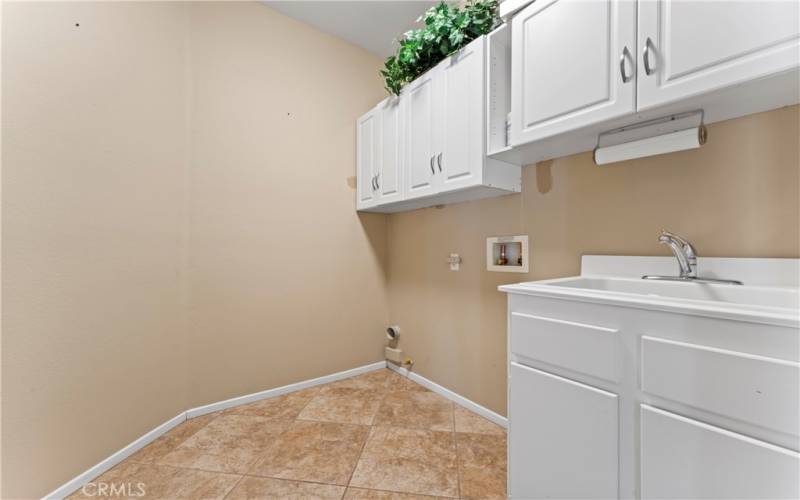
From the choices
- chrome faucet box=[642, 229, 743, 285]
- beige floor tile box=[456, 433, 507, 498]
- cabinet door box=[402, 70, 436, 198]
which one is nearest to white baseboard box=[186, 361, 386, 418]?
beige floor tile box=[456, 433, 507, 498]

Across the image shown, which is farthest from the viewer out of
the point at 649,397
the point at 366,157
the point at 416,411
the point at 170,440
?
the point at 366,157

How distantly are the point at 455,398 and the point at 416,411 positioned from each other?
0.29 meters

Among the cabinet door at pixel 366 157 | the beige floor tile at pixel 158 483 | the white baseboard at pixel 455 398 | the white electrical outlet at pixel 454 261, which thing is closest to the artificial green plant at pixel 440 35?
the cabinet door at pixel 366 157

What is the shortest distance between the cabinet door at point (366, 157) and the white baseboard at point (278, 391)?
1.36 m

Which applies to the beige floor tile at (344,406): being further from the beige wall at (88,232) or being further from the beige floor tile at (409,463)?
the beige wall at (88,232)

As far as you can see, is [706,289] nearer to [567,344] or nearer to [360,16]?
[567,344]

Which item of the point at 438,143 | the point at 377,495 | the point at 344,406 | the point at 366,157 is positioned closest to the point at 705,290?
the point at 438,143

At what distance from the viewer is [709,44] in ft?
3.04

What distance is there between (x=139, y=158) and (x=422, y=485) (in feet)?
7.00

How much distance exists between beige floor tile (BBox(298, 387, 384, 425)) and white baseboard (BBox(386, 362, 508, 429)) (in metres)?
0.32

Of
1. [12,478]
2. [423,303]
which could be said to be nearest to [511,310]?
[423,303]

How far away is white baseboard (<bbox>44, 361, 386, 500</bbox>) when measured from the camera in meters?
1.37

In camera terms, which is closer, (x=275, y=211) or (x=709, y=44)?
(x=709, y=44)

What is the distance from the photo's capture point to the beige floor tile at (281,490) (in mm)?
1354
